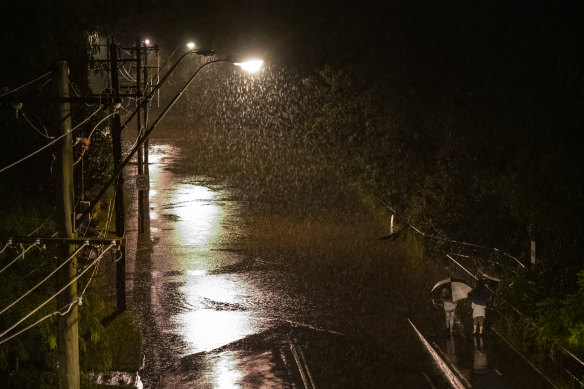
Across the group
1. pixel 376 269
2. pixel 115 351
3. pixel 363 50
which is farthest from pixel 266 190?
pixel 115 351

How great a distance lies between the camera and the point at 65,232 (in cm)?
1070

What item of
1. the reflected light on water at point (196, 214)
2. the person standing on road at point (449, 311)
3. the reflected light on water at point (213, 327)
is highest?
the person standing on road at point (449, 311)

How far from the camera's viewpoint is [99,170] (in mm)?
26188

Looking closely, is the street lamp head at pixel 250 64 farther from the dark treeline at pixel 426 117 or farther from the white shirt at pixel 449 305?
the white shirt at pixel 449 305

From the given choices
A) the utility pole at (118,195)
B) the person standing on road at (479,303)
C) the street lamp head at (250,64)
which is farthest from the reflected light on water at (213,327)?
the street lamp head at (250,64)

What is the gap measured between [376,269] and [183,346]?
7.88 metres

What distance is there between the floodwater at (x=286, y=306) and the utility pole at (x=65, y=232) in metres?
4.46

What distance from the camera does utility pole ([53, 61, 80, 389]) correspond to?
10.5m

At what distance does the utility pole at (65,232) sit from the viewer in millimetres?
10484

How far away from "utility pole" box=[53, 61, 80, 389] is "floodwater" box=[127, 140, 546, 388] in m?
4.46

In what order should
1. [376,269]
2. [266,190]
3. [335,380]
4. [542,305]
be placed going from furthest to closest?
[266,190] < [376,269] < [542,305] < [335,380]

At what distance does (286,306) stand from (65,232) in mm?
10015

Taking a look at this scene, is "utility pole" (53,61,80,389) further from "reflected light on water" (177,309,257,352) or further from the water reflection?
"reflected light on water" (177,309,257,352)

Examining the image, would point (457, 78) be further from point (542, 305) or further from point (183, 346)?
point (183, 346)
